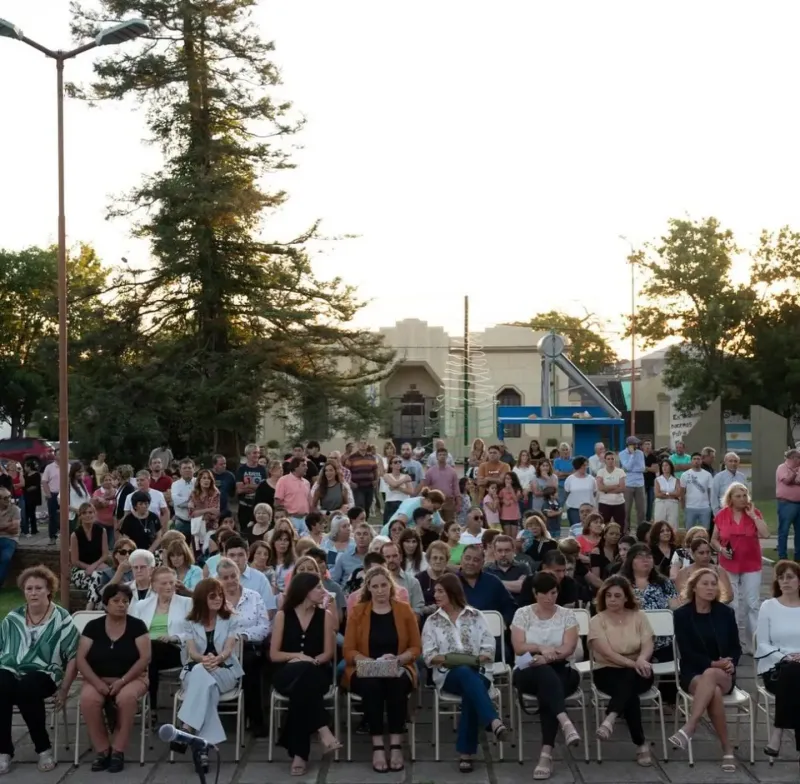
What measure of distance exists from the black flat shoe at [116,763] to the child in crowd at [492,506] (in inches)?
300

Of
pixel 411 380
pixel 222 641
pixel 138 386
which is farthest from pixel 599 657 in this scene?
pixel 411 380

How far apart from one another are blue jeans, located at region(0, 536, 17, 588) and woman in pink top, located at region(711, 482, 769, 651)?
9028 millimetres

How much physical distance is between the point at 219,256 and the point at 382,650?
20220mm

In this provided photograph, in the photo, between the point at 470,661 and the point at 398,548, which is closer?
the point at 470,661

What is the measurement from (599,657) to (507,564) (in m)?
1.96

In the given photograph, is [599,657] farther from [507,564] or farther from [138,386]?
[138,386]

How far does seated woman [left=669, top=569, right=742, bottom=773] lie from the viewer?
7465 mm

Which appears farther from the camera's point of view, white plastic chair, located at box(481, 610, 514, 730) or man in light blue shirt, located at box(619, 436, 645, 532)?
man in light blue shirt, located at box(619, 436, 645, 532)

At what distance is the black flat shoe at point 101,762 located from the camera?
738cm

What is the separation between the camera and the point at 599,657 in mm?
7820

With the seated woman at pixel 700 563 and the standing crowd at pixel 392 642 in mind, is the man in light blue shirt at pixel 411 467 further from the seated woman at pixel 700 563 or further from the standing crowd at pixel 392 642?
the seated woman at pixel 700 563

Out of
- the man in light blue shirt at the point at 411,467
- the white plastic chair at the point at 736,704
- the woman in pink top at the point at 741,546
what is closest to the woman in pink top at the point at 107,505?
the man in light blue shirt at the point at 411,467

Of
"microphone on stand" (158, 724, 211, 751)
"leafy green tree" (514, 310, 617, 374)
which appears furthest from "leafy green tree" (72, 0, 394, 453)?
"leafy green tree" (514, 310, 617, 374)

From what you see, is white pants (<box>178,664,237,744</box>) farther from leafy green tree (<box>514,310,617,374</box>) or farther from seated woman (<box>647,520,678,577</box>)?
leafy green tree (<box>514,310,617,374</box>)
